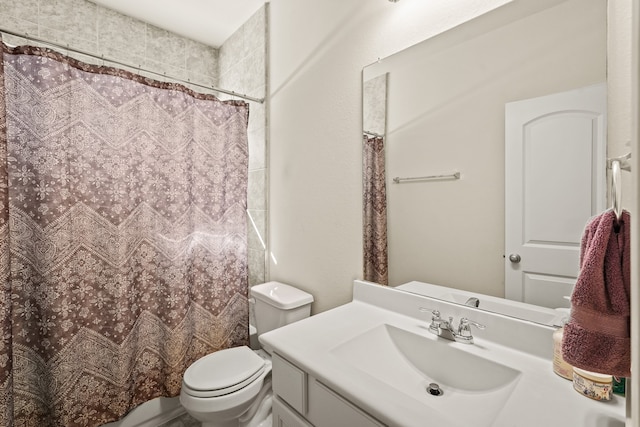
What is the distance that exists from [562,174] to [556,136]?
0.11 meters

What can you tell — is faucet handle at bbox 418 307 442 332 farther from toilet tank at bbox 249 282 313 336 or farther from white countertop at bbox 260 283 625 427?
toilet tank at bbox 249 282 313 336

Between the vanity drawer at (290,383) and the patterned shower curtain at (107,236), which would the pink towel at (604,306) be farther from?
the patterned shower curtain at (107,236)

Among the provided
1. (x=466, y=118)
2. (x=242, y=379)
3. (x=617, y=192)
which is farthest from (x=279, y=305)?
(x=617, y=192)

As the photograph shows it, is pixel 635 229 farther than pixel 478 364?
No

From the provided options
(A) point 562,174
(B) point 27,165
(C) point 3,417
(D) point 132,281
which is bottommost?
(C) point 3,417

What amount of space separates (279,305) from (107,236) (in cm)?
92

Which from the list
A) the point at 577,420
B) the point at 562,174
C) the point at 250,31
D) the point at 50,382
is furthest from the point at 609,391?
the point at 250,31

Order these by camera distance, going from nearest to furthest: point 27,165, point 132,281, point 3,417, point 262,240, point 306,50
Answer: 1. point 3,417
2. point 27,165
3. point 132,281
4. point 306,50
5. point 262,240

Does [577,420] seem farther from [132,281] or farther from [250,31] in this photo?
[250,31]

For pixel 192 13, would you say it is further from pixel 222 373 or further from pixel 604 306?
pixel 604 306

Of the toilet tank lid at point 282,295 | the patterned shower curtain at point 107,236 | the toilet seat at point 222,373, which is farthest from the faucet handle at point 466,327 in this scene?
the patterned shower curtain at point 107,236

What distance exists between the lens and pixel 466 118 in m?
1.03

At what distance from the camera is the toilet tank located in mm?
1562

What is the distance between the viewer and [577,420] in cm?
63
